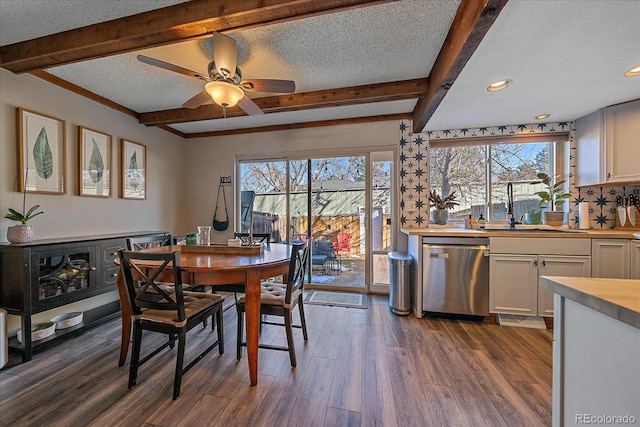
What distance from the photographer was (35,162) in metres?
2.31

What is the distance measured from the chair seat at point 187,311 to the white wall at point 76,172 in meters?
1.67

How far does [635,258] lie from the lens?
229 centimetres

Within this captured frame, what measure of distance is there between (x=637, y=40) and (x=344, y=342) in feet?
9.46

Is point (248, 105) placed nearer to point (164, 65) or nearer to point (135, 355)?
point (164, 65)

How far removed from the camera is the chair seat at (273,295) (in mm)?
1879

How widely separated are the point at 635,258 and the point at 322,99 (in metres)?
3.28

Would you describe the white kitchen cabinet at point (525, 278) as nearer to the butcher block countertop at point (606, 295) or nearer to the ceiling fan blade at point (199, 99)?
the butcher block countertop at point (606, 295)

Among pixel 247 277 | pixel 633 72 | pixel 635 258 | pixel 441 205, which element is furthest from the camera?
pixel 441 205

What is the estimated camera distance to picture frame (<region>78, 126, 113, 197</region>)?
268 centimetres

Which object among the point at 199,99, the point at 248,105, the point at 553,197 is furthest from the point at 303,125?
the point at 553,197

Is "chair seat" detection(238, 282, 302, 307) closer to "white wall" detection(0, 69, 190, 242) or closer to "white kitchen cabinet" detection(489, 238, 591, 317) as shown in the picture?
"white kitchen cabinet" detection(489, 238, 591, 317)

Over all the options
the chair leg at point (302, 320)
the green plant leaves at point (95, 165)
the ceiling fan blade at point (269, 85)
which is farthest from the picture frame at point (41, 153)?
the chair leg at point (302, 320)

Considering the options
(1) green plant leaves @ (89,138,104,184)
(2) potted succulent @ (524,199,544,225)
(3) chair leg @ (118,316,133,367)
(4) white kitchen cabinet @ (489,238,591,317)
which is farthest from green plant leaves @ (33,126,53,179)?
(2) potted succulent @ (524,199,544,225)

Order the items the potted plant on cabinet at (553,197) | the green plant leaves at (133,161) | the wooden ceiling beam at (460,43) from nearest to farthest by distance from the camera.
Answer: the wooden ceiling beam at (460,43) < the potted plant on cabinet at (553,197) < the green plant leaves at (133,161)
